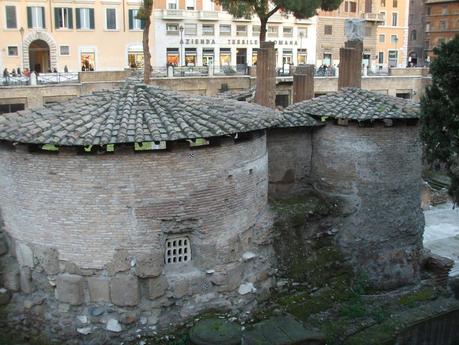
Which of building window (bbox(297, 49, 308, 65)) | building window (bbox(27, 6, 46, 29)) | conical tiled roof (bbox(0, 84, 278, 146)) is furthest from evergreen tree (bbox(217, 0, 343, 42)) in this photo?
conical tiled roof (bbox(0, 84, 278, 146))

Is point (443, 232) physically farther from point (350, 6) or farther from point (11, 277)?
point (350, 6)

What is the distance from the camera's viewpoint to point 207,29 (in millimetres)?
43156

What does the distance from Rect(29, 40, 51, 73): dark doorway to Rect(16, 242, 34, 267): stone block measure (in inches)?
1230

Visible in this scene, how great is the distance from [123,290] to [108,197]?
1533mm

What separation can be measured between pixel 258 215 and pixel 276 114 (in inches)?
77.6

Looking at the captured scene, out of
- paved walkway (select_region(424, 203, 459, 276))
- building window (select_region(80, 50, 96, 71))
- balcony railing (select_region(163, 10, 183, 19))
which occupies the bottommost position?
paved walkway (select_region(424, 203, 459, 276))

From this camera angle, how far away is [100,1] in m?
38.9

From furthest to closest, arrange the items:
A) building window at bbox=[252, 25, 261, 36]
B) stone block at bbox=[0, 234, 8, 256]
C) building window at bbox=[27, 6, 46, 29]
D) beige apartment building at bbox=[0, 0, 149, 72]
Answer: building window at bbox=[252, 25, 261, 36]
building window at bbox=[27, 6, 46, 29]
beige apartment building at bbox=[0, 0, 149, 72]
stone block at bbox=[0, 234, 8, 256]

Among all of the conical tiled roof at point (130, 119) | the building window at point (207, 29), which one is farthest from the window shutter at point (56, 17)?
the conical tiled roof at point (130, 119)

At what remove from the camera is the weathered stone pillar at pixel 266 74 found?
51.1 ft

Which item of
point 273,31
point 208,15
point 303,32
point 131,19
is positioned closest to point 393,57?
point 303,32

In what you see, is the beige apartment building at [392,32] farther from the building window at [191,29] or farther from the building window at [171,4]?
the building window at [171,4]

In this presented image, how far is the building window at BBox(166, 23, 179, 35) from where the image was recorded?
136ft

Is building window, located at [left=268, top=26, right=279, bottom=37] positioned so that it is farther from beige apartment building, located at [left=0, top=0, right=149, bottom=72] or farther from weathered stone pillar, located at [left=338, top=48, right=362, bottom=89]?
weathered stone pillar, located at [left=338, top=48, right=362, bottom=89]
